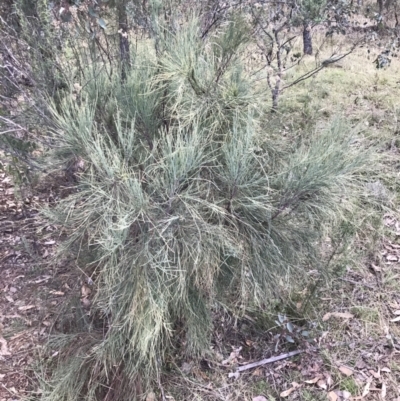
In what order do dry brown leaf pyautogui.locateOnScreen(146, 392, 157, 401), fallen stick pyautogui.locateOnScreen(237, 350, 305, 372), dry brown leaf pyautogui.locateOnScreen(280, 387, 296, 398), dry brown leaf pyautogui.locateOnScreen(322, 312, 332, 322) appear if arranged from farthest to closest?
1. dry brown leaf pyautogui.locateOnScreen(322, 312, 332, 322)
2. fallen stick pyautogui.locateOnScreen(237, 350, 305, 372)
3. dry brown leaf pyautogui.locateOnScreen(280, 387, 296, 398)
4. dry brown leaf pyautogui.locateOnScreen(146, 392, 157, 401)

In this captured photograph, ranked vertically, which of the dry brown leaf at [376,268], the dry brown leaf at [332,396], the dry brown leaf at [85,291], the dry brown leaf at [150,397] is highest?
the dry brown leaf at [85,291]

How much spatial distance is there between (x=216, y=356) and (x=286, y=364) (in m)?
0.41

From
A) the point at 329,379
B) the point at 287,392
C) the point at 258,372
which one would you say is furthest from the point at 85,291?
the point at 329,379

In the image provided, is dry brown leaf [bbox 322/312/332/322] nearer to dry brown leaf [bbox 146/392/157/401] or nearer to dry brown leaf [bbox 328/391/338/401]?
dry brown leaf [bbox 328/391/338/401]

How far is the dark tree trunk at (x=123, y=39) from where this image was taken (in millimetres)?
2459

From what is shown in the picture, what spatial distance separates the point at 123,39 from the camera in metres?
2.70

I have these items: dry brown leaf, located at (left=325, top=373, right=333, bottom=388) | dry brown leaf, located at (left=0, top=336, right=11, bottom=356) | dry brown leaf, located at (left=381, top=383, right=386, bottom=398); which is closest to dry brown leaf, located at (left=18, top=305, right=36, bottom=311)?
dry brown leaf, located at (left=0, top=336, right=11, bottom=356)

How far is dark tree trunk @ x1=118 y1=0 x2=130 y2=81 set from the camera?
2.46 m

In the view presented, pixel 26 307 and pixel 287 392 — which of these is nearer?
pixel 287 392

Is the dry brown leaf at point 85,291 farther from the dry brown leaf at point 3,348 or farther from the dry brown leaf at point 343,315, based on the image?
the dry brown leaf at point 343,315

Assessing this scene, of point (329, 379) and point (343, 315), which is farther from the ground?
point (343, 315)

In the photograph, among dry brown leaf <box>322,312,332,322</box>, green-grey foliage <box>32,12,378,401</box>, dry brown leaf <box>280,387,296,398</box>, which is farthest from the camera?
dry brown leaf <box>322,312,332,322</box>

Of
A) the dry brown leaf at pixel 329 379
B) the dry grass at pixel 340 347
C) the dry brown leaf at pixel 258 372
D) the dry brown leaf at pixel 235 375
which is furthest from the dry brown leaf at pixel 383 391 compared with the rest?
the dry brown leaf at pixel 235 375

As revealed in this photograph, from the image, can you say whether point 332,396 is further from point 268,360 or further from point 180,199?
point 180,199
